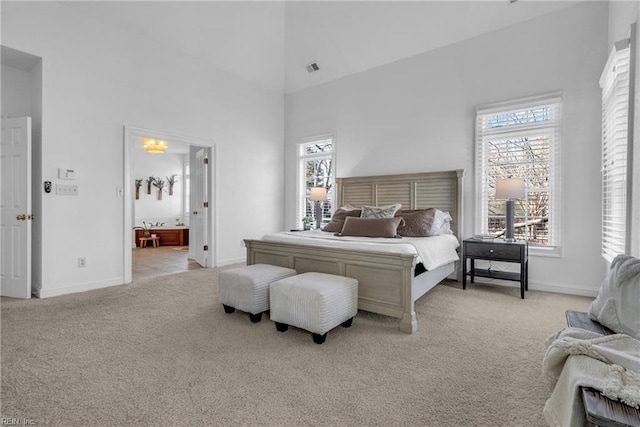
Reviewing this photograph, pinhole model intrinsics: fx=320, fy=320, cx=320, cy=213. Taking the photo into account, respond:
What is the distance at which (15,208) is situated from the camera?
3.52 m

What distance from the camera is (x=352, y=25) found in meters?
4.75

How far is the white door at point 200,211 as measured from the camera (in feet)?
17.3

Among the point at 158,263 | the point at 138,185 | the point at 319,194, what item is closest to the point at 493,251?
the point at 319,194

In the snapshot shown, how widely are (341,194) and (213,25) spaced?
3.19 m

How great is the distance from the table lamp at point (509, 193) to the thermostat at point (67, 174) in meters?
4.91

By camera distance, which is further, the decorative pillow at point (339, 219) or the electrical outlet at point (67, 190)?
the decorative pillow at point (339, 219)

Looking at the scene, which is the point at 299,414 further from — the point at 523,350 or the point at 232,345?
the point at 523,350

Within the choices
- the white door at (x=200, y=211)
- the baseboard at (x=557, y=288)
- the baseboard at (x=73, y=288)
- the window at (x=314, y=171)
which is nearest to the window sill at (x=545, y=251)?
the baseboard at (x=557, y=288)

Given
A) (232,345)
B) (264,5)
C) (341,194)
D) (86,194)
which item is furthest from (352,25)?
(232,345)

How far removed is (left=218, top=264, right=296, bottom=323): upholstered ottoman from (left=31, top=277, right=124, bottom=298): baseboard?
81.6 inches

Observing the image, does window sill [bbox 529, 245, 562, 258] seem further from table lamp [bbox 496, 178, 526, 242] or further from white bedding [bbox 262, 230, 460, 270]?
white bedding [bbox 262, 230, 460, 270]

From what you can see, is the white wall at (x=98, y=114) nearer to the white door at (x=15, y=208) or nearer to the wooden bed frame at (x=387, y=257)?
the white door at (x=15, y=208)

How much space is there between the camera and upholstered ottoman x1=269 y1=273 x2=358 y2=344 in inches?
90.5

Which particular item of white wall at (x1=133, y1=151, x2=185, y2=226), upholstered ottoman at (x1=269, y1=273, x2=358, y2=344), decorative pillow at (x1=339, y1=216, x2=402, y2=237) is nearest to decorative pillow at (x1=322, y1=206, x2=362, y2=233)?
decorative pillow at (x1=339, y1=216, x2=402, y2=237)
